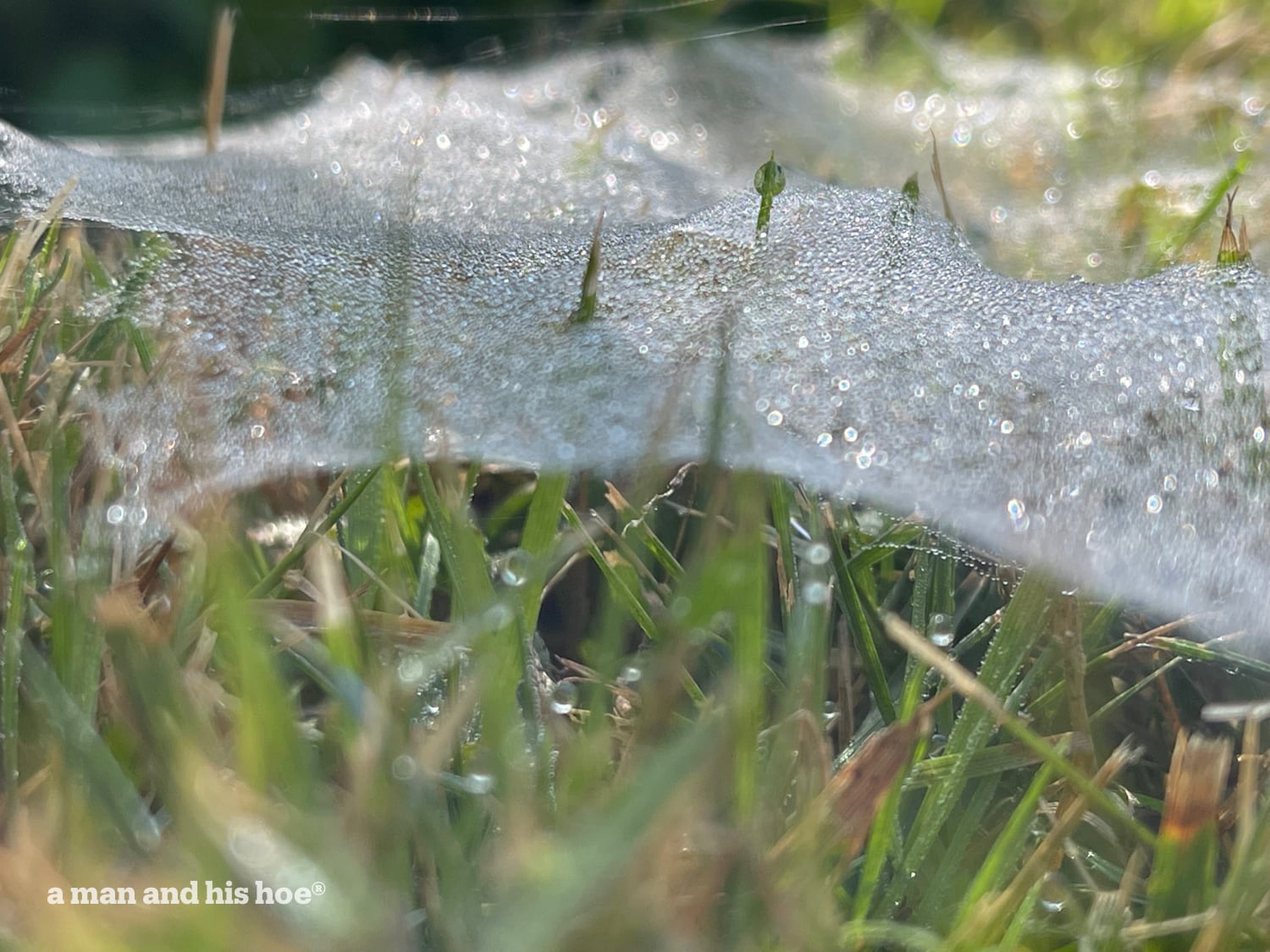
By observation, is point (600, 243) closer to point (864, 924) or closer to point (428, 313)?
point (428, 313)

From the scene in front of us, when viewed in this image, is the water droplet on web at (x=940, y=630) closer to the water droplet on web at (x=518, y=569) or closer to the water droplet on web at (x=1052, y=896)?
the water droplet on web at (x=1052, y=896)

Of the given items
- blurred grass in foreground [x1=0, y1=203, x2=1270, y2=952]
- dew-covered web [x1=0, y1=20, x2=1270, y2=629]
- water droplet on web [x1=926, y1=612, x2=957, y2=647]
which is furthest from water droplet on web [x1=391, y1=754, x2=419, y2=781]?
water droplet on web [x1=926, y1=612, x2=957, y2=647]

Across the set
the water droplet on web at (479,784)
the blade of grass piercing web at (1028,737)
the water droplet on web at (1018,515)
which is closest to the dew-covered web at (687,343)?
the water droplet on web at (1018,515)

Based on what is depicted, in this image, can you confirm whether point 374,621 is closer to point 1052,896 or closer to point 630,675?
point 630,675

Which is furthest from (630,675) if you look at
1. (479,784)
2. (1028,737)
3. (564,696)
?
(1028,737)

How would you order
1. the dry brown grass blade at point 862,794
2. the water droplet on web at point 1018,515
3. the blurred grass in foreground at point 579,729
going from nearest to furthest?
the blurred grass in foreground at point 579,729
the dry brown grass blade at point 862,794
the water droplet on web at point 1018,515
